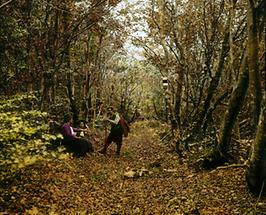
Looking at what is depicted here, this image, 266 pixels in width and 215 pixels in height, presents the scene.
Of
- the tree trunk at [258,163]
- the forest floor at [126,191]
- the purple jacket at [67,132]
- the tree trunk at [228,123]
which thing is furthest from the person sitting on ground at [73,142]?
the tree trunk at [258,163]

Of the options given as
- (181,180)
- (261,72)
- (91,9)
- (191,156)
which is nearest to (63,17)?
(91,9)

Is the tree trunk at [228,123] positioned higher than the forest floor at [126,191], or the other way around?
the tree trunk at [228,123]

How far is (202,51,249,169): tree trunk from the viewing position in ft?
33.8

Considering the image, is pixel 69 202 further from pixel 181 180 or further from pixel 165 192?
pixel 181 180

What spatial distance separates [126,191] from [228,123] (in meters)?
3.33

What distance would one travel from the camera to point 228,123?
428 inches

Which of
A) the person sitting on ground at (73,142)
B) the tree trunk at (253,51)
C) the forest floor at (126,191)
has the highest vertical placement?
the tree trunk at (253,51)

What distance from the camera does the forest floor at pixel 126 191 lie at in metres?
8.23

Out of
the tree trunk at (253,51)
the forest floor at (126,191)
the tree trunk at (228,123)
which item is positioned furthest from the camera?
the tree trunk at (228,123)

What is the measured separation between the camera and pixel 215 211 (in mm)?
8141

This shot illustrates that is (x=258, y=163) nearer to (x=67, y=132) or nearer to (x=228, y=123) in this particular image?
(x=228, y=123)

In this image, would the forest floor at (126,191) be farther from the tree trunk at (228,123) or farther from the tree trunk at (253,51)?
the tree trunk at (253,51)

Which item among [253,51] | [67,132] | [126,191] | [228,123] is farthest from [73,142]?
[253,51]

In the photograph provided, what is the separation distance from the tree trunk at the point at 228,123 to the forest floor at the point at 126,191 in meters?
0.48
